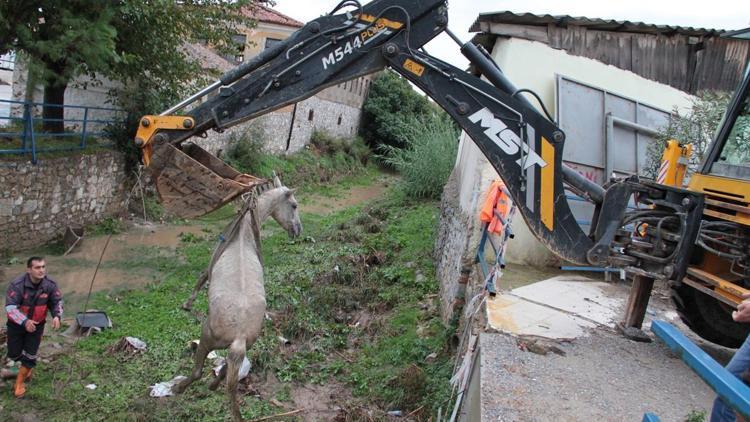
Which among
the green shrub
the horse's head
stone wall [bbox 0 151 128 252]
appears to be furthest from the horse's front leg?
the green shrub

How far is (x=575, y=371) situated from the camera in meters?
4.45

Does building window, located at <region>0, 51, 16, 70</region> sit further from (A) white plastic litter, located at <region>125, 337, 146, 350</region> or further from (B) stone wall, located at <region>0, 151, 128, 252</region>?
(A) white plastic litter, located at <region>125, 337, 146, 350</region>

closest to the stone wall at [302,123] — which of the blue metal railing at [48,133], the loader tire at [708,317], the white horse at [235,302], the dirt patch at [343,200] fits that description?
the blue metal railing at [48,133]

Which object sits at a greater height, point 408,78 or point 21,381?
point 408,78

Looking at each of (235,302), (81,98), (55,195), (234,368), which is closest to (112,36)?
(55,195)

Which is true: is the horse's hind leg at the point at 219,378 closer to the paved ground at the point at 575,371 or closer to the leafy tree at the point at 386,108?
the paved ground at the point at 575,371

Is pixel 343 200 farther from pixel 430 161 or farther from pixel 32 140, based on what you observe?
pixel 32 140

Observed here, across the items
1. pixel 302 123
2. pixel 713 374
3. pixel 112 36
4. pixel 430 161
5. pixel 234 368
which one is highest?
pixel 112 36

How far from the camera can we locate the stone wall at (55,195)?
33.1ft

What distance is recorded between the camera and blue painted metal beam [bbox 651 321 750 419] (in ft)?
5.67

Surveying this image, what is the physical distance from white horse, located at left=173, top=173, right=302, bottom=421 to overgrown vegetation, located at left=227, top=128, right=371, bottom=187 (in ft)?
44.0

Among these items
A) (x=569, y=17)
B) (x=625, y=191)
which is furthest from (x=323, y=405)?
(x=569, y=17)

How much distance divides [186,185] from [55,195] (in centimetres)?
850

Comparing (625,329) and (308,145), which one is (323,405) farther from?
(308,145)
